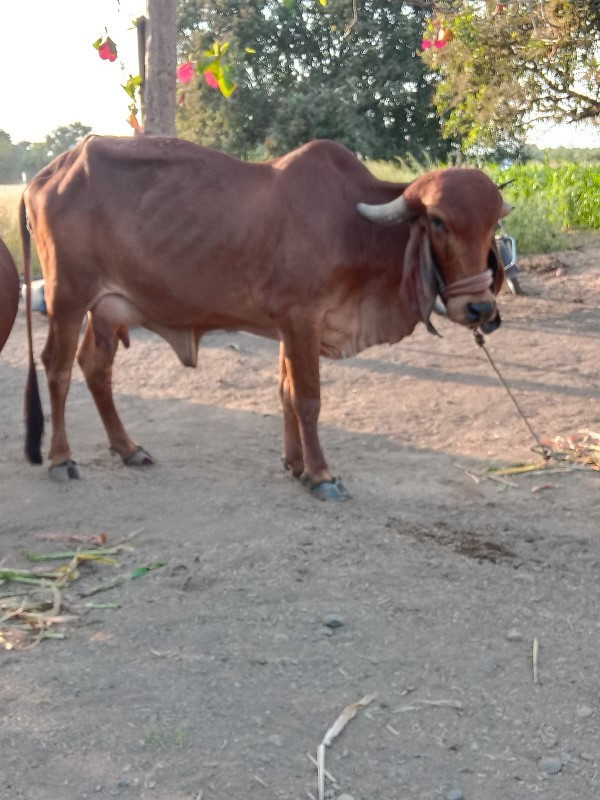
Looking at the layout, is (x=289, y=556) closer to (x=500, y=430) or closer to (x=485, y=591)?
(x=485, y=591)

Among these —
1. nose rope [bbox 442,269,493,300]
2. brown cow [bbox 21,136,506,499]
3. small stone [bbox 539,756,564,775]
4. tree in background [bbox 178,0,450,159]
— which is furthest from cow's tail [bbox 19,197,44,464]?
tree in background [bbox 178,0,450,159]

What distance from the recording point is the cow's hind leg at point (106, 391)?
5129 mm

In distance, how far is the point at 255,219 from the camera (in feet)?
15.1

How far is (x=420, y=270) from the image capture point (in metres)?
4.38

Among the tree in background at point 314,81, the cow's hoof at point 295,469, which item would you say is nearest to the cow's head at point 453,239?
the cow's hoof at point 295,469

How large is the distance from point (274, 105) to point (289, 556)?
2226cm

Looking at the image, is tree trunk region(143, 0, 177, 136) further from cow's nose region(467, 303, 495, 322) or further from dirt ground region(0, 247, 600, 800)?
cow's nose region(467, 303, 495, 322)

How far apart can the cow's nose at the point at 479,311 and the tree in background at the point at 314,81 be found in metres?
19.5

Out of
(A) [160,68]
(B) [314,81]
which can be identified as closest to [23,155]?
(B) [314,81]

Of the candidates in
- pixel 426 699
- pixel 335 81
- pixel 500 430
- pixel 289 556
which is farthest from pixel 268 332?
pixel 335 81

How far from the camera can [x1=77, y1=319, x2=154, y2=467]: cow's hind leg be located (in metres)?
5.13

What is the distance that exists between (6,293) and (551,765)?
283 centimetres

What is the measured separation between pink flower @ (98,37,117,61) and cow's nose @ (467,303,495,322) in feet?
14.4

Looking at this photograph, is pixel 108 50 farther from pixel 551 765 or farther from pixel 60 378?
pixel 551 765
